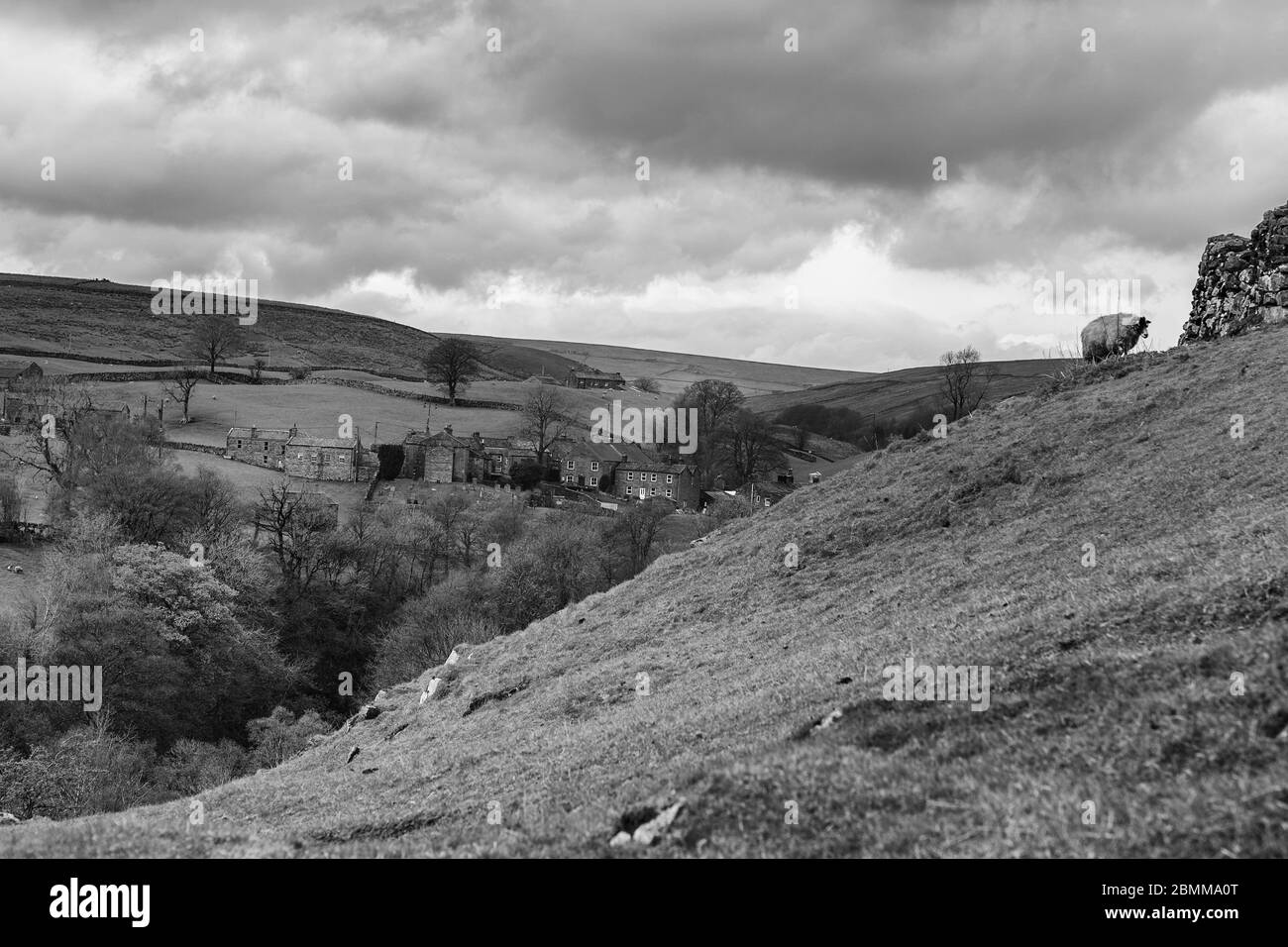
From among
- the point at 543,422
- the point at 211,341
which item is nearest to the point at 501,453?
the point at 543,422

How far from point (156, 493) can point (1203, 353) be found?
266 feet

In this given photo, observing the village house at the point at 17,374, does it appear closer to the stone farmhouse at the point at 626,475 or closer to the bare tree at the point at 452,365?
the bare tree at the point at 452,365

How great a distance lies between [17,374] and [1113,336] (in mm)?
164928

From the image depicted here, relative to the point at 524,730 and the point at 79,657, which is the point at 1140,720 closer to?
the point at 524,730

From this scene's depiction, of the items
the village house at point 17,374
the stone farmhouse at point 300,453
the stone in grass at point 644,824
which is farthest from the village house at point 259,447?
the stone in grass at point 644,824

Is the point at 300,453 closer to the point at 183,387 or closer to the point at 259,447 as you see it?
the point at 259,447

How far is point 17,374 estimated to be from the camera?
15612 centimetres

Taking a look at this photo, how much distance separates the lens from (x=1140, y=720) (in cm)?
1133

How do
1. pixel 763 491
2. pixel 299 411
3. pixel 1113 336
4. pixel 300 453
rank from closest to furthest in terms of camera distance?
pixel 1113 336, pixel 300 453, pixel 763 491, pixel 299 411

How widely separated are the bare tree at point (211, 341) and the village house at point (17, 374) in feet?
87.2

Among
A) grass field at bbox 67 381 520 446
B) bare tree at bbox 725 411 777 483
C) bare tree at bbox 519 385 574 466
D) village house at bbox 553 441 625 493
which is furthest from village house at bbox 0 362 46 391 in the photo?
bare tree at bbox 725 411 777 483

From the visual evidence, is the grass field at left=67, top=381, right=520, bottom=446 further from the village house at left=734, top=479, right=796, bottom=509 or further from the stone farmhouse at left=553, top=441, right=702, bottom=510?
the village house at left=734, top=479, right=796, bottom=509

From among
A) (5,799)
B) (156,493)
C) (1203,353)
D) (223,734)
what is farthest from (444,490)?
(1203,353)
